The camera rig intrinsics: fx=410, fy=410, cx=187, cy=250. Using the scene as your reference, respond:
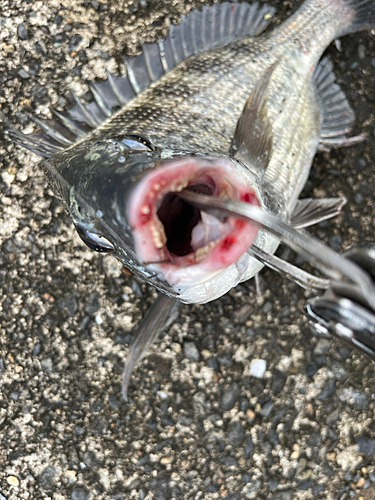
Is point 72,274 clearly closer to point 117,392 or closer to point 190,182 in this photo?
point 117,392

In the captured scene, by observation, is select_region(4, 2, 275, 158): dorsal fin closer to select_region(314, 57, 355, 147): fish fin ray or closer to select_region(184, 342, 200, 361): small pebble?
select_region(314, 57, 355, 147): fish fin ray

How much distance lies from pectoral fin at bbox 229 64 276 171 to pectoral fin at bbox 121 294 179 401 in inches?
30.5

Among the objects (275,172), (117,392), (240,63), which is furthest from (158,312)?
Answer: (240,63)

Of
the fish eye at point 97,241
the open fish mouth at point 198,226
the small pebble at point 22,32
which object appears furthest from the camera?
the small pebble at point 22,32

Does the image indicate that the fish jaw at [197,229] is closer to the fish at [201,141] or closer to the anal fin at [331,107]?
the fish at [201,141]

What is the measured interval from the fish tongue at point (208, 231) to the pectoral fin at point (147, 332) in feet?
2.95

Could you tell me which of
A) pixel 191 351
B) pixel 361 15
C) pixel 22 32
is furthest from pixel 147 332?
pixel 361 15

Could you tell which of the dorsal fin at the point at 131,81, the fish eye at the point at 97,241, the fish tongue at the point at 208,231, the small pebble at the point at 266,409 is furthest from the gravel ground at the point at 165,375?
the fish tongue at the point at 208,231

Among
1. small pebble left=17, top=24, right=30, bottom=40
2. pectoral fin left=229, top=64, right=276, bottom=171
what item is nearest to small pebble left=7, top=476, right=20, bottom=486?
pectoral fin left=229, top=64, right=276, bottom=171

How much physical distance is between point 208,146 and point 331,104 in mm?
997

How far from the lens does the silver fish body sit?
1.07 m

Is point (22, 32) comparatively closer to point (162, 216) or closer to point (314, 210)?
point (162, 216)

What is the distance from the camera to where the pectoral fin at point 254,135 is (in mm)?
1582

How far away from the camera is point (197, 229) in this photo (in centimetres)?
114
